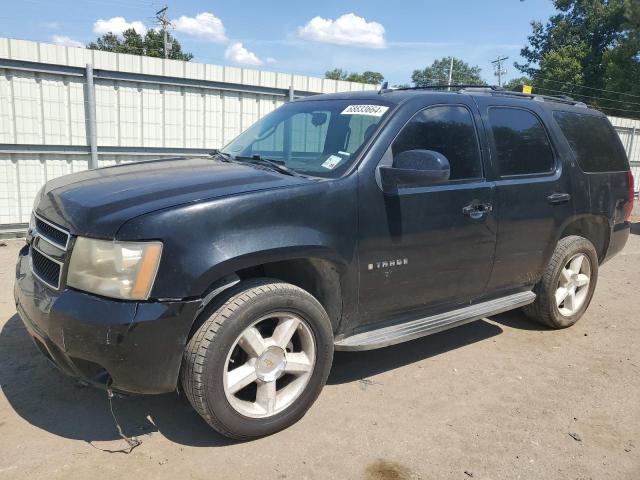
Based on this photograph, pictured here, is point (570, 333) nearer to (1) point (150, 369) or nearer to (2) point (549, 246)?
(2) point (549, 246)

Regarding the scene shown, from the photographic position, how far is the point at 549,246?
441 cm

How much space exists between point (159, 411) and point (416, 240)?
191 centimetres

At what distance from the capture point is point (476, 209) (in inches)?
148

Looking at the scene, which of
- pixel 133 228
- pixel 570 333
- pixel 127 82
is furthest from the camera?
pixel 127 82

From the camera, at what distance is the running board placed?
3293 millimetres

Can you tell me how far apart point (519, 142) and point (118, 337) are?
3277mm

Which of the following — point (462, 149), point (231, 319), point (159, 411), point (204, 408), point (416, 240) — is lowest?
point (159, 411)

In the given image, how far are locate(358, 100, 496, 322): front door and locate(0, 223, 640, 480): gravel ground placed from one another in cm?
57

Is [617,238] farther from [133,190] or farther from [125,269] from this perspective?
[125,269]

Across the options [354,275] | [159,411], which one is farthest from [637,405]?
[159,411]

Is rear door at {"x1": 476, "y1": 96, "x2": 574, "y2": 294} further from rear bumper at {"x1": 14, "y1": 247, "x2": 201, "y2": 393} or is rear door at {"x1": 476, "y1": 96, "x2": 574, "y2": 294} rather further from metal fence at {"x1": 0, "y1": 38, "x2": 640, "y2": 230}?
metal fence at {"x1": 0, "y1": 38, "x2": 640, "y2": 230}

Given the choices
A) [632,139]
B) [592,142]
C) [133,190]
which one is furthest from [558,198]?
[632,139]

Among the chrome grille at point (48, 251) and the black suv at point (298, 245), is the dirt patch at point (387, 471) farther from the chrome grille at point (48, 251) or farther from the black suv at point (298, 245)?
the chrome grille at point (48, 251)

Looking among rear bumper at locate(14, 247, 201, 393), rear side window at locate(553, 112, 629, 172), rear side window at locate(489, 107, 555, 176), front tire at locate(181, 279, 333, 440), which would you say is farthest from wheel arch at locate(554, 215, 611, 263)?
rear bumper at locate(14, 247, 201, 393)
